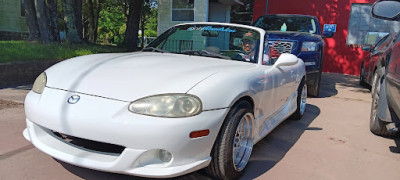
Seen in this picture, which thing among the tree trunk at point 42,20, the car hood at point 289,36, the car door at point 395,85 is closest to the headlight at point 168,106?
the car door at point 395,85

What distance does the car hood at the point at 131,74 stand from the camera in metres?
2.26

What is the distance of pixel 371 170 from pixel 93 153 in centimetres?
257

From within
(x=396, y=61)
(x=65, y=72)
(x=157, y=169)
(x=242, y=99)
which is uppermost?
(x=396, y=61)

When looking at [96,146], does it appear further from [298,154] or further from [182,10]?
[182,10]

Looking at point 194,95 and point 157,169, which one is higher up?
point 194,95

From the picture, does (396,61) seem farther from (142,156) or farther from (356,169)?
(142,156)

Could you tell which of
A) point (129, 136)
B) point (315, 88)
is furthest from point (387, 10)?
point (315, 88)

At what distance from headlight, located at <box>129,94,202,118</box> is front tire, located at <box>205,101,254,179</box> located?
35 centimetres

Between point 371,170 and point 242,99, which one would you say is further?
point 371,170

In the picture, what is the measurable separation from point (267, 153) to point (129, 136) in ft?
5.86

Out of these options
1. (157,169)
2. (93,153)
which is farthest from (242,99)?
(93,153)

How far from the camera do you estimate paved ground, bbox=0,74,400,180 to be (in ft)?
8.88

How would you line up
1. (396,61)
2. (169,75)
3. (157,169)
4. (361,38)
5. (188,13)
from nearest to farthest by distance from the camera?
(157,169) → (169,75) → (396,61) → (361,38) → (188,13)

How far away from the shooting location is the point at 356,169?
3.08 meters
